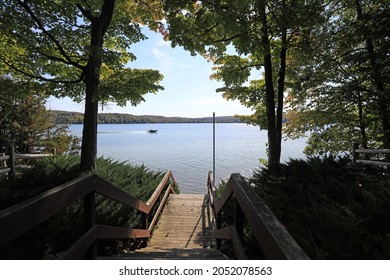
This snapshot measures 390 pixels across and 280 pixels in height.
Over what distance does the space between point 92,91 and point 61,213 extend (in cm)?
411

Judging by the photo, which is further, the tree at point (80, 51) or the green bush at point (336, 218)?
the tree at point (80, 51)

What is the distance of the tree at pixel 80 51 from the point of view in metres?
6.96

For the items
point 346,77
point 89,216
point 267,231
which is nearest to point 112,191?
point 89,216

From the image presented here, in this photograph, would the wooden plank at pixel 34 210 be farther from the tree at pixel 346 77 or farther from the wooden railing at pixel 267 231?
the tree at pixel 346 77

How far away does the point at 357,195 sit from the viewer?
4434 millimetres

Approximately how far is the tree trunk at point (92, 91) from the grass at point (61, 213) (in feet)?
1.43

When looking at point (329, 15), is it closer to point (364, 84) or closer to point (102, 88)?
point (364, 84)

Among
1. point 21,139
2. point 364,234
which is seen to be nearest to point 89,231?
point 364,234

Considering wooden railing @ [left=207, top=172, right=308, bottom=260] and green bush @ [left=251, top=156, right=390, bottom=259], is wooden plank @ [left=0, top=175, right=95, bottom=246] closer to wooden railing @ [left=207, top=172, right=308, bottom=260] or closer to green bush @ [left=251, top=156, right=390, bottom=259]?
wooden railing @ [left=207, top=172, right=308, bottom=260]

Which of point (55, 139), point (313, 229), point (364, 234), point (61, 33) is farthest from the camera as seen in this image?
point (55, 139)

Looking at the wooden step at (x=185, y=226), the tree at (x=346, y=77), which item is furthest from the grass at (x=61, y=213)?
the tree at (x=346, y=77)

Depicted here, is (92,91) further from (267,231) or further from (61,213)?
(267,231)

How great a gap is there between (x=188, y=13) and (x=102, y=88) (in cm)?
375

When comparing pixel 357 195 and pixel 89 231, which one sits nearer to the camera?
pixel 89 231
